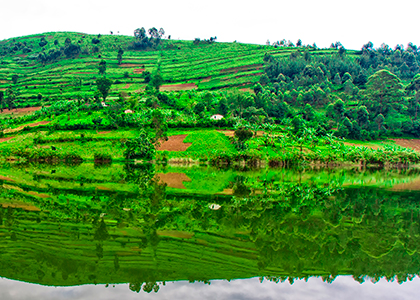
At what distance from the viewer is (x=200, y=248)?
36.1ft

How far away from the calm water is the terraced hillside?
8994 cm

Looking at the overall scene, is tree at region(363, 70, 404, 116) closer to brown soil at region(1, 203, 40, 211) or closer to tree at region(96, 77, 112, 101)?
tree at region(96, 77, 112, 101)

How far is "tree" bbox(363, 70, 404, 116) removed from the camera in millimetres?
99938

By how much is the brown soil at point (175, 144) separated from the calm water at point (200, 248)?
147 feet

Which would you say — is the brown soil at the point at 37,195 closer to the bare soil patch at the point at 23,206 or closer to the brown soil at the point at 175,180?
the bare soil patch at the point at 23,206

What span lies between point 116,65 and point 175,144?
93.8m

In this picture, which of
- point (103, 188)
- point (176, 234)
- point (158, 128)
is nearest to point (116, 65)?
point (158, 128)

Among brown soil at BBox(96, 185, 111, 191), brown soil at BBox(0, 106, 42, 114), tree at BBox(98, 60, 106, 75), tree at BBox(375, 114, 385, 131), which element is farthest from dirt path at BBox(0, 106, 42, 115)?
tree at BBox(375, 114, 385, 131)

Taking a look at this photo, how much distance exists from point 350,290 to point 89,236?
8.38 meters

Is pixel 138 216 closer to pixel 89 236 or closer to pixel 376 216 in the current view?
pixel 89 236

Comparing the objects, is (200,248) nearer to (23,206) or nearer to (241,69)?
(23,206)

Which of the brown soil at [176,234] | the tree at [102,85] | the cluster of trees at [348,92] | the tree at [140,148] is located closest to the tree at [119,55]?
the cluster of trees at [348,92]

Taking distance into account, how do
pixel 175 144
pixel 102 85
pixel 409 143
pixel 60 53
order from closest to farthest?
pixel 175 144 < pixel 102 85 < pixel 409 143 < pixel 60 53

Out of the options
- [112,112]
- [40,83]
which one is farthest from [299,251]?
[40,83]
